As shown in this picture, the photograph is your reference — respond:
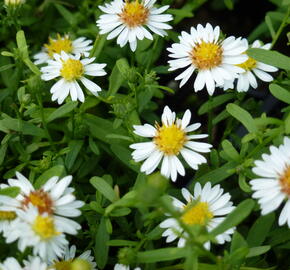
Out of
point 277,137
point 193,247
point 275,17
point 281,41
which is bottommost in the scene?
point 193,247

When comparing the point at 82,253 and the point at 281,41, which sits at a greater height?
the point at 281,41

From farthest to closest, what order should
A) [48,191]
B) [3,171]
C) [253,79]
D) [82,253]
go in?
[3,171], [253,79], [82,253], [48,191]

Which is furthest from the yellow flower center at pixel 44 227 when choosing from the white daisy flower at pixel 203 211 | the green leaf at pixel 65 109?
the green leaf at pixel 65 109

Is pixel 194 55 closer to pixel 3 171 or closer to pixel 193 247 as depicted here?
pixel 193 247

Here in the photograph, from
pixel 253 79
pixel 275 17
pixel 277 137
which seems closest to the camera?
pixel 277 137

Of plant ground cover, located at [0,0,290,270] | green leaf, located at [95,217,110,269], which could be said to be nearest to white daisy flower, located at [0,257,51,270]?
plant ground cover, located at [0,0,290,270]

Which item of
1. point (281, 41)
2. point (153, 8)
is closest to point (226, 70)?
point (153, 8)

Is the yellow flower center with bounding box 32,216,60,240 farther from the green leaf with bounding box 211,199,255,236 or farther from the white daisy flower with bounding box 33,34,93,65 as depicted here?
the white daisy flower with bounding box 33,34,93,65
